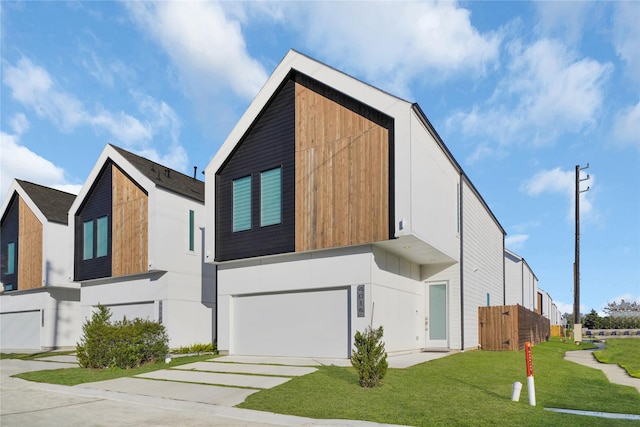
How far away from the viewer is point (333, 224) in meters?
17.6

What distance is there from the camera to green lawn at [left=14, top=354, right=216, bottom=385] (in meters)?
15.5

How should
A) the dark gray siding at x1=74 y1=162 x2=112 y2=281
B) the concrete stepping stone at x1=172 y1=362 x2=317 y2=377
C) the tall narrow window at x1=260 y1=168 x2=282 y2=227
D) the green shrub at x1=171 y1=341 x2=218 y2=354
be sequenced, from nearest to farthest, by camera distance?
the concrete stepping stone at x1=172 y1=362 x2=317 y2=377, the tall narrow window at x1=260 y1=168 x2=282 y2=227, the green shrub at x1=171 y1=341 x2=218 y2=354, the dark gray siding at x1=74 y1=162 x2=112 y2=281

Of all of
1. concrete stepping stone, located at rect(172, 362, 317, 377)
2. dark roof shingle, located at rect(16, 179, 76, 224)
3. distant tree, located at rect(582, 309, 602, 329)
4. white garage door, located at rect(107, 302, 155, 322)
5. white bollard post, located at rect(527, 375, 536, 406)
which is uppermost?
dark roof shingle, located at rect(16, 179, 76, 224)

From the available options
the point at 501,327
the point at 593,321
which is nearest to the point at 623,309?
the point at 593,321

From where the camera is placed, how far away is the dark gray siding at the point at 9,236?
33.1 metres

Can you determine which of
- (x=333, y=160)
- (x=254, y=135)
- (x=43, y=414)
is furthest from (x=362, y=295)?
(x=43, y=414)

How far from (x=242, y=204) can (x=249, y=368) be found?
21.7 feet

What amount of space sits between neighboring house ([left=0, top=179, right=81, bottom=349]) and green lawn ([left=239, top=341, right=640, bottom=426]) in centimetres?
2250

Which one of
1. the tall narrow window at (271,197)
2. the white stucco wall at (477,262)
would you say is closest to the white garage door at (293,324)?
the tall narrow window at (271,197)

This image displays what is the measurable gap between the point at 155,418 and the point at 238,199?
11510 mm

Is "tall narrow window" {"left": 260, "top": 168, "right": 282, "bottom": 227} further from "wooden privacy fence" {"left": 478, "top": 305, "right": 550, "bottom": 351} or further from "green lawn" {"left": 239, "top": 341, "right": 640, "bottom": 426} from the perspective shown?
"wooden privacy fence" {"left": 478, "top": 305, "right": 550, "bottom": 351}

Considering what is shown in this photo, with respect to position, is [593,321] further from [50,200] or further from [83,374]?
[83,374]

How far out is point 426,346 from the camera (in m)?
21.8

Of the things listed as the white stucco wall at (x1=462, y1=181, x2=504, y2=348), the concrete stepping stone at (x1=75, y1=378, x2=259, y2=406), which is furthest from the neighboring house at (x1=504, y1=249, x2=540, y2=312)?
the concrete stepping stone at (x1=75, y1=378, x2=259, y2=406)
